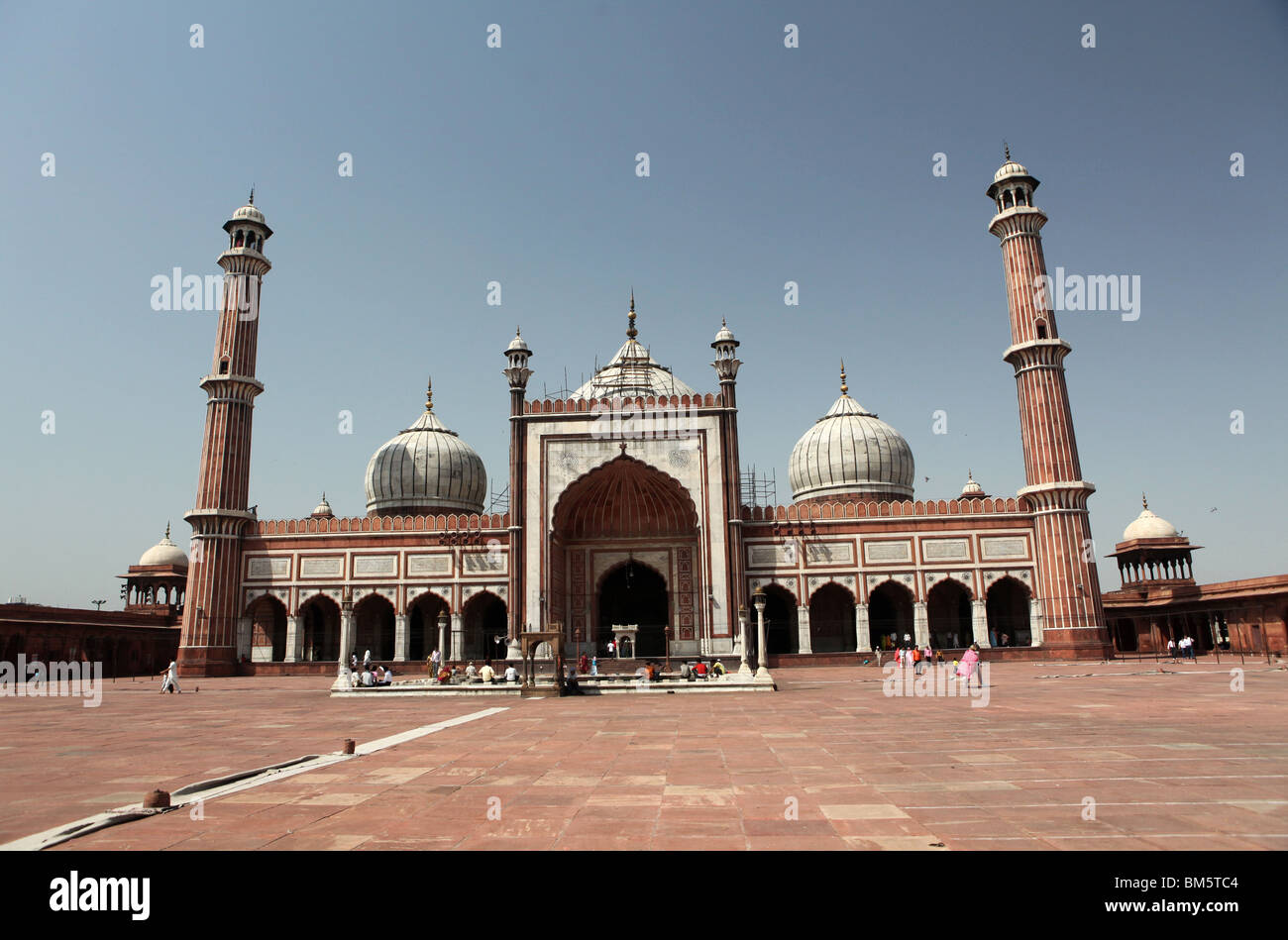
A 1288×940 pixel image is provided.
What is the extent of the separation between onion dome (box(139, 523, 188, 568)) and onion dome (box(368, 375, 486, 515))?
656 inches

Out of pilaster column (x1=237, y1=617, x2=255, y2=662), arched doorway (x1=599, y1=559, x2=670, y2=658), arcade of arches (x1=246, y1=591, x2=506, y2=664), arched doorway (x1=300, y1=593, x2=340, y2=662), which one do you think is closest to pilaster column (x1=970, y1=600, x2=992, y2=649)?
arched doorway (x1=599, y1=559, x2=670, y2=658)

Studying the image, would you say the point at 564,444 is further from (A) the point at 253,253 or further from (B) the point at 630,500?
(A) the point at 253,253

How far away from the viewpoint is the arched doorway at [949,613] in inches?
1383

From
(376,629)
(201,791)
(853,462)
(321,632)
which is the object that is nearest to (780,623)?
(853,462)

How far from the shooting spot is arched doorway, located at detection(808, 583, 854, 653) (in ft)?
116

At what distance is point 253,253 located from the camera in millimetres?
35938

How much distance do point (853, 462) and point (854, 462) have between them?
1.9 inches

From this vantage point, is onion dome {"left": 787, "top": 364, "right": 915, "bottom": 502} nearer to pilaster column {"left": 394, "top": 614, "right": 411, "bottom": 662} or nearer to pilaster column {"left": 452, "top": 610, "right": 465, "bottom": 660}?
pilaster column {"left": 452, "top": 610, "right": 465, "bottom": 660}

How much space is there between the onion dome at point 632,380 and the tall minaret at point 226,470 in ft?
47.8

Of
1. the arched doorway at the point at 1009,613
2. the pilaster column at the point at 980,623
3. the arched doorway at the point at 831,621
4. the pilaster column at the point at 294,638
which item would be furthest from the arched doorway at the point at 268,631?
the arched doorway at the point at 1009,613

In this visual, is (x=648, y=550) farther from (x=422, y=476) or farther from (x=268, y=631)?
(x=268, y=631)

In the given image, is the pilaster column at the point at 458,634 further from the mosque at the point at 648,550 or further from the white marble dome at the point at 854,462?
the white marble dome at the point at 854,462

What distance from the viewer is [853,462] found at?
40.4 m
